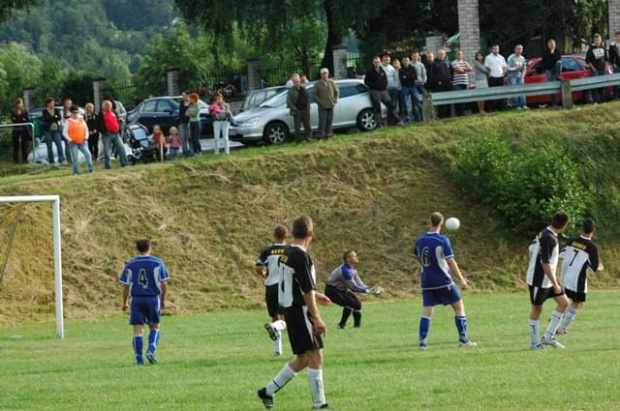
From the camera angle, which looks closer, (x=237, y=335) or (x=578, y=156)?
(x=237, y=335)

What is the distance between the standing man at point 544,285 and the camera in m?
18.1

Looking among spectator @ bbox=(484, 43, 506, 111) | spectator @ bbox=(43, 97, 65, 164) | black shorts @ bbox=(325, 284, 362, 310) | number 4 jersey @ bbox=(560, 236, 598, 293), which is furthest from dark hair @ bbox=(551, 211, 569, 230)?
spectator @ bbox=(43, 97, 65, 164)

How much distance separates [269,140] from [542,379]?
73.3 feet

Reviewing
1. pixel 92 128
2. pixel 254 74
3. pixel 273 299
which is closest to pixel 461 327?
pixel 273 299

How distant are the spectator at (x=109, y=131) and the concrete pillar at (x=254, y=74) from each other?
19334mm

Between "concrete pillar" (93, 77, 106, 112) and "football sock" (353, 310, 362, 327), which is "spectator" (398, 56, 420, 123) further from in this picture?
"concrete pillar" (93, 77, 106, 112)

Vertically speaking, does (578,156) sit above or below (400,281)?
above

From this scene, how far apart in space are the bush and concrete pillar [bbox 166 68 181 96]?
2125cm

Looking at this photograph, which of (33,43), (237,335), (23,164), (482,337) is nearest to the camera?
(482,337)

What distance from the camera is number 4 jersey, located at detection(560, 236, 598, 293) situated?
773 inches

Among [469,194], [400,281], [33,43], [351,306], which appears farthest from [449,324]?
[33,43]

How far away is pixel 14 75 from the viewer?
91.8 metres

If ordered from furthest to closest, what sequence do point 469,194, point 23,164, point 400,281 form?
point 23,164
point 469,194
point 400,281

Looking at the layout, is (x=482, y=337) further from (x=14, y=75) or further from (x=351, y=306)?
(x=14, y=75)
